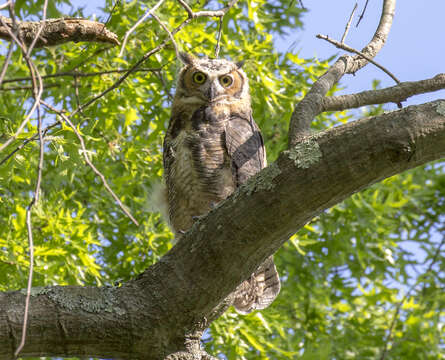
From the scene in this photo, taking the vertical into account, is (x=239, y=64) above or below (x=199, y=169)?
above

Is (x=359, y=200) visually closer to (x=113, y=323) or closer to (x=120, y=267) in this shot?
(x=120, y=267)

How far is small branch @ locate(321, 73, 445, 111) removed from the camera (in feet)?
5.98

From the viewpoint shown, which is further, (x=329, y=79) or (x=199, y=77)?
(x=199, y=77)

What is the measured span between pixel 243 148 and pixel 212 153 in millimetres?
155

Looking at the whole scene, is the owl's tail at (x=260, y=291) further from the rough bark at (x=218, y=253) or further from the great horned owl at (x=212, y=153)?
the rough bark at (x=218, y=253)

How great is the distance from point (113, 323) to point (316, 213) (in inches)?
25.7

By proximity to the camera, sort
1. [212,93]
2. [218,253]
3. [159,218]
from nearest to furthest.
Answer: [218,253], [212,93], [159,218]

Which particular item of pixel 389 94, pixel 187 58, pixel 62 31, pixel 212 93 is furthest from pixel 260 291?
pixel 62 31

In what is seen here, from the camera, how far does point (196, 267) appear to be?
5.58 ft

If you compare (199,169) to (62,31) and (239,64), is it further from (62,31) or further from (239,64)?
(62,31)

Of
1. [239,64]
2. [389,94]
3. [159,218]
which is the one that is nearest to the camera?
[389,94]

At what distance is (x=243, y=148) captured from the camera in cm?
291

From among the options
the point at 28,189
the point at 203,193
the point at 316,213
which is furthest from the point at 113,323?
the point at 28,189

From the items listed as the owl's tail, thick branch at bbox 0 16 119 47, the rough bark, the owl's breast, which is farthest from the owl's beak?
the rough bark
